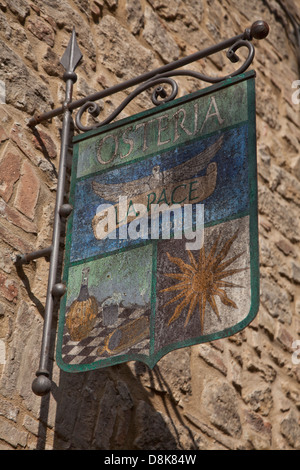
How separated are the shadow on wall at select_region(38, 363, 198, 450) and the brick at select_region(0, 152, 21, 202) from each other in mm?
731

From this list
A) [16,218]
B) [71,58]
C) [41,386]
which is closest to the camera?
[41,386]

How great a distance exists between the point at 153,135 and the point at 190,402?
1417 millimetres

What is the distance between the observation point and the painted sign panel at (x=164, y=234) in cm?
230

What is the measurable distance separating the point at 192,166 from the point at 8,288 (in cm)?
82

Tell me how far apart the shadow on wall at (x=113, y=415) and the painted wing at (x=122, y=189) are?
72 centimetres

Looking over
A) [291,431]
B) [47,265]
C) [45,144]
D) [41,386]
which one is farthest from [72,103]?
[291,431]

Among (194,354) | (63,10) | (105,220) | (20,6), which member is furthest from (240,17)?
(105,220)

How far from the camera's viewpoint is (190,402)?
3.53m

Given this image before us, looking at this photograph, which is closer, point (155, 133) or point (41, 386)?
point (41, 386)

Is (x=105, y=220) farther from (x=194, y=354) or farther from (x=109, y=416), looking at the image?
(x=194, y=354)

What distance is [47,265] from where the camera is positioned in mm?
2967

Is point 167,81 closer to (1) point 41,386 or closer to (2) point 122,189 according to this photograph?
(2) point 122,189

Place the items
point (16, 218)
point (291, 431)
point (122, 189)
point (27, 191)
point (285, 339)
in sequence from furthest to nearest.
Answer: point (285, 339)
point (291, 431)
point (27, 191)
point (16, 218)
point (122, 189)

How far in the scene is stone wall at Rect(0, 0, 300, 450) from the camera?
9.14 ft
